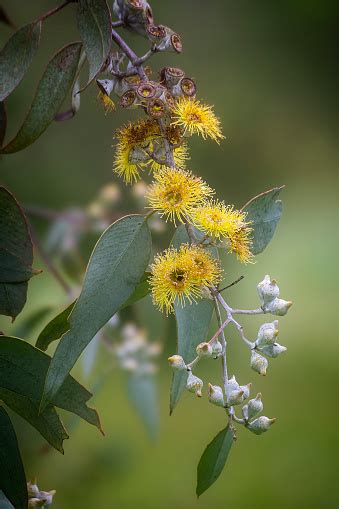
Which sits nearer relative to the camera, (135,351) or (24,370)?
(24,370)

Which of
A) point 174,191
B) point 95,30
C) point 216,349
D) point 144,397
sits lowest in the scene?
point 144,397

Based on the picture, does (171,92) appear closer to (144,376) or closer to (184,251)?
(184,251)

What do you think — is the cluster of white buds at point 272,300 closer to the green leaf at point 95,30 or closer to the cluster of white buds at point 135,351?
the green leaf at point 95,30

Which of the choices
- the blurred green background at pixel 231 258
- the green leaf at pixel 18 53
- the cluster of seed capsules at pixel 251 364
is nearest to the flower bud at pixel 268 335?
the cluster of seed capsules at pixel 251 364

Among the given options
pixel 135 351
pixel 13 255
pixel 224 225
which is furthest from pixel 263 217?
pixel 135 351

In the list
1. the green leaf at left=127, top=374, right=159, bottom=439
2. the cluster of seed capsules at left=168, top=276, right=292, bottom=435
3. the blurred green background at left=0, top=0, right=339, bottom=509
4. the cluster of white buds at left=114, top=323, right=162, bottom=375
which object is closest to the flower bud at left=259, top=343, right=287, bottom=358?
the cluster of seed capsules at left=168, top=276, right=292, bottom=435

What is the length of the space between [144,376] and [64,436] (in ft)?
1.77

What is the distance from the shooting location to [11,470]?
1.53ft

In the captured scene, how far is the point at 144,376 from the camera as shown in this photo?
3.26 feet

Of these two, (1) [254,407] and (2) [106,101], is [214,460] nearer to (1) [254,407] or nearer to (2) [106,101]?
(1) [254,407]

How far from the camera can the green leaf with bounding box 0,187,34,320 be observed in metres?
0.48

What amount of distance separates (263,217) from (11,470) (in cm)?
25

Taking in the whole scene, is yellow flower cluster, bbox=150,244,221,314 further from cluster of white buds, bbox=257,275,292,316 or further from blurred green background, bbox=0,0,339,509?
blurred green background, bbox=0,0,339,509

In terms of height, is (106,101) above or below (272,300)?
above
